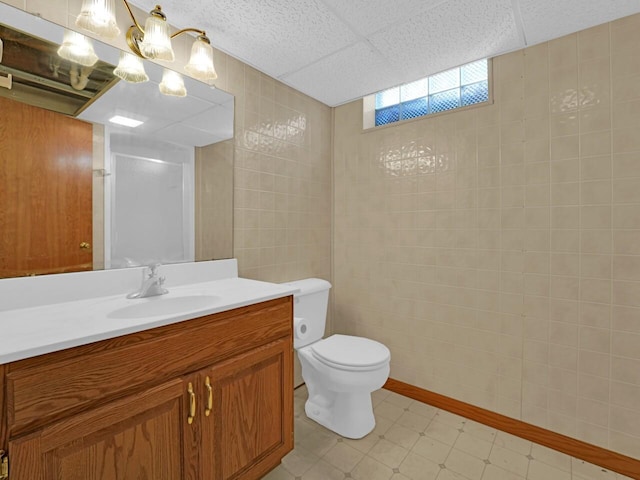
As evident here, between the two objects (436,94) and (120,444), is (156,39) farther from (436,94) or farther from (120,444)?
(436,94)

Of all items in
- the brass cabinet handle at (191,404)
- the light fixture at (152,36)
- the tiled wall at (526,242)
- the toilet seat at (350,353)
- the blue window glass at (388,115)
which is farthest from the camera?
the blue window glass at (388,115)

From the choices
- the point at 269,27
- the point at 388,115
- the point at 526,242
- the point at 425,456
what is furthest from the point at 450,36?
the point at 425,456

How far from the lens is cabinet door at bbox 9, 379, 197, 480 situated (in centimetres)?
74

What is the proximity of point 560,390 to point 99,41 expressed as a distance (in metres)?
2.68

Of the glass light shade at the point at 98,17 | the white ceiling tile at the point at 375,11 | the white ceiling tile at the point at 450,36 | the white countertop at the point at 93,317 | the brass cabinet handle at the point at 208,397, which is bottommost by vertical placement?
the brass cabinet handle at the point at 208,397

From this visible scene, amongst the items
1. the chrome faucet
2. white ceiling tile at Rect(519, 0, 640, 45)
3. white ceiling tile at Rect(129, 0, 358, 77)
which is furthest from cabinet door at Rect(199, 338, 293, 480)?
white ceiling tile at Rect(519, 0, 640, 45)

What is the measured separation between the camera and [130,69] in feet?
4.40

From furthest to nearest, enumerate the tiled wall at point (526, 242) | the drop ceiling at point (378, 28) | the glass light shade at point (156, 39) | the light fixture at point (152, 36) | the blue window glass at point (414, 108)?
1. the blue window glass at point (414, 108)
2. the tiled wall at point (526, 242)
3. the drop ceiling at point (378, 28)
4. the glass light shade at point (156, 39)
5. the light fixture at point (152, 36)

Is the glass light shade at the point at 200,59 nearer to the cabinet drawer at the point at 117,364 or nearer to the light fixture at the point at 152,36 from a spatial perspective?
the light fixture at the point at 152,36

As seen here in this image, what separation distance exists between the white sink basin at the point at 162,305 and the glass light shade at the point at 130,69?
96cm

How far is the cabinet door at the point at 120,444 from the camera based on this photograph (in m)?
0.74

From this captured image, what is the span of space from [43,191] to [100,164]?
225 mm

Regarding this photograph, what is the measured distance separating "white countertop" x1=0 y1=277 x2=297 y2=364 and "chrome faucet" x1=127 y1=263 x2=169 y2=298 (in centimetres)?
3

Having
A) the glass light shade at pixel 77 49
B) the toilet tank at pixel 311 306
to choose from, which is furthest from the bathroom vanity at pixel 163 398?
the glass light shade at pixel 77 49
